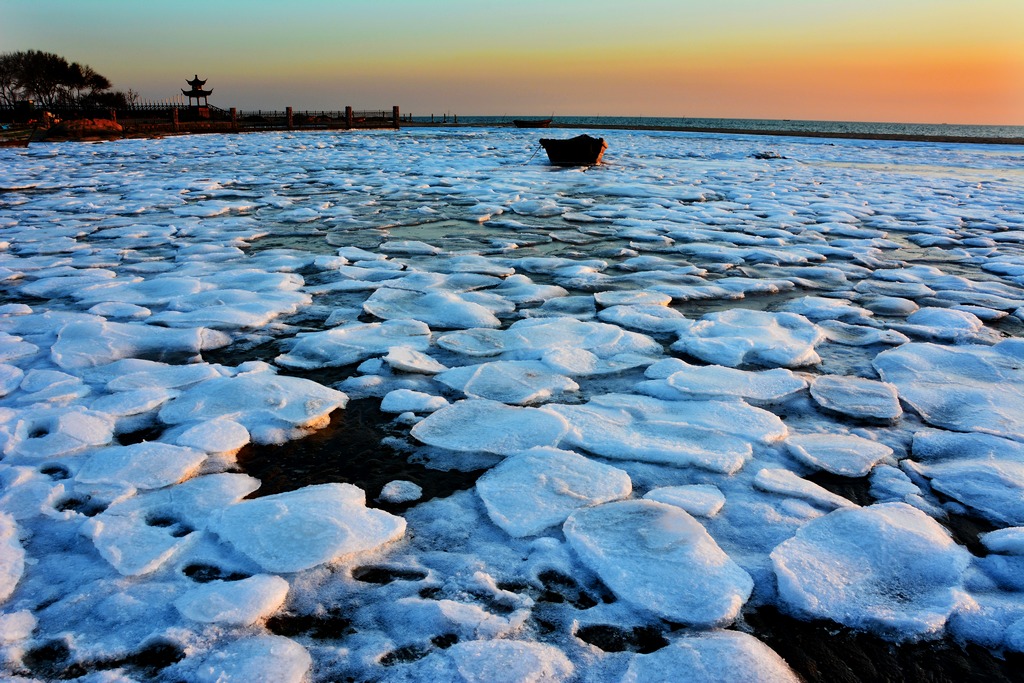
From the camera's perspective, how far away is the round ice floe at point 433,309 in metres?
2.80

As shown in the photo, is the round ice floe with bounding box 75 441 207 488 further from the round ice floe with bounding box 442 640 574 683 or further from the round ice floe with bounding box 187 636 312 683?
the round ice floe with bounding box 442 640 574 683

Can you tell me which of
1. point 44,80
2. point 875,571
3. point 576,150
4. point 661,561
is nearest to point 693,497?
point 661,561

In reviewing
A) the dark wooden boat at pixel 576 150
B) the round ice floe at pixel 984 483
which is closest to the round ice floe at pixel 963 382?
the round ice floe at pixel 984 483

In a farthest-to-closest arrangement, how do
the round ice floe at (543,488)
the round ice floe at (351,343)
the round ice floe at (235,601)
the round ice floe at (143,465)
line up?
the round ice floe at (351,343)
the round ice floe at (143,465)
the round ice floe at (543,488)
the round ice floe at (235,601)

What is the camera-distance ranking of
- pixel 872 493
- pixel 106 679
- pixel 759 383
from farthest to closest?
pixel 759 383
pixel 872 493
pixel 106 679

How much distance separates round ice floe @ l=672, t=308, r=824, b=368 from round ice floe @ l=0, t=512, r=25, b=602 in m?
2.13

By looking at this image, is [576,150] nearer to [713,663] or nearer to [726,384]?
[726,384]

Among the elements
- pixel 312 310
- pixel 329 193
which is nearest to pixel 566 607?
pixel 312 310

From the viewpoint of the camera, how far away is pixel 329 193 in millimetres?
7477

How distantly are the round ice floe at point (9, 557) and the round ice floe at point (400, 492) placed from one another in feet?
2.38

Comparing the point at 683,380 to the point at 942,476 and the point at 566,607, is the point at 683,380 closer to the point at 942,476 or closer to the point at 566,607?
the point at 942,476

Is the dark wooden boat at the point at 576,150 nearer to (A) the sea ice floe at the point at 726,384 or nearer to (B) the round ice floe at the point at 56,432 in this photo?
(A) the sea ice floe at the point at 726,384

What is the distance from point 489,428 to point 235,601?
2.78ft

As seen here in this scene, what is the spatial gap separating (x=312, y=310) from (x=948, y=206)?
750 cm
